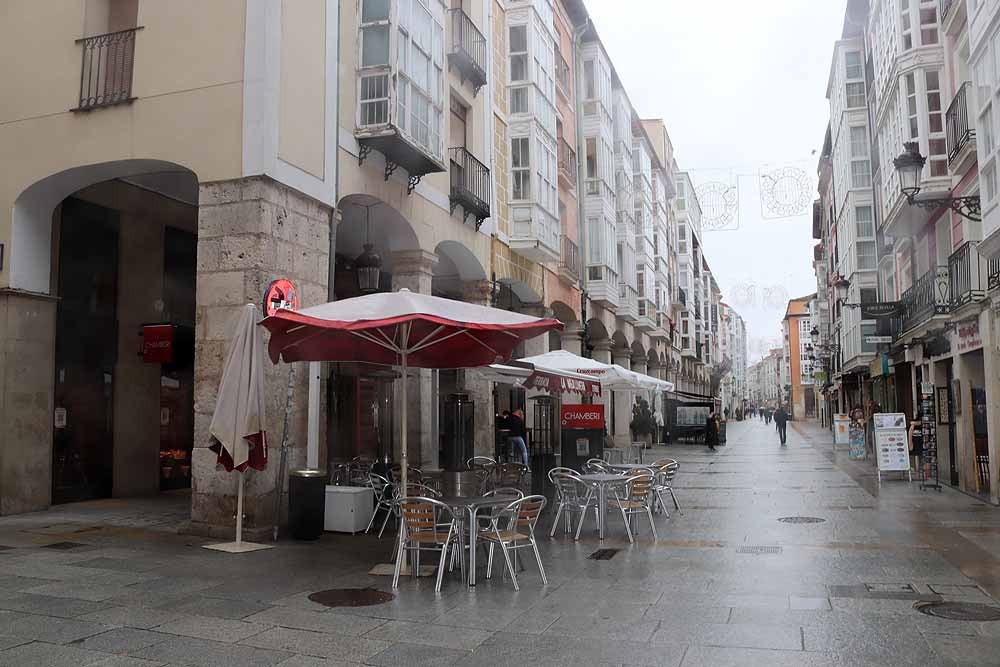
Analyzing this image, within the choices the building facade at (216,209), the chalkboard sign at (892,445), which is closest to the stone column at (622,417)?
the building facade at (216,209)

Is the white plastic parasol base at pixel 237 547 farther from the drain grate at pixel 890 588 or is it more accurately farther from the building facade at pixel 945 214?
the building facade at pixel 945 214

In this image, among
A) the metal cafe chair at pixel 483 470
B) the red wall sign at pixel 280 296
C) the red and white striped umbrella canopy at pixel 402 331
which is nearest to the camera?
the red and white striped umbrella canopy at pixel 402 331

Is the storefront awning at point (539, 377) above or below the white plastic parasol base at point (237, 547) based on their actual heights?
above

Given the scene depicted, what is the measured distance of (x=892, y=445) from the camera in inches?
679

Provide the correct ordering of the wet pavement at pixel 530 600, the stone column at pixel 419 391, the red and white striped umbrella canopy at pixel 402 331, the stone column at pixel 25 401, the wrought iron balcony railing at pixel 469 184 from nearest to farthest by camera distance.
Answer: the wet pavement at pixel 530 600
the red and white striped umbrella canopy at pixel 402 331
the stone column at pixel 25 401
the stone column at pixel 419 391
the wrought iron balcony railing at pixel 469 184

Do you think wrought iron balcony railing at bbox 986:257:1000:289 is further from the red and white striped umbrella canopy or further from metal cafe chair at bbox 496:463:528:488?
the red and white striped umbrella canopy

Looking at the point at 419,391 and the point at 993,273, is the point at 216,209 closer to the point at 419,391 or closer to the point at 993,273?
the point at 419,391

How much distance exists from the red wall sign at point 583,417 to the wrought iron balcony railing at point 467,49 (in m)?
7.46

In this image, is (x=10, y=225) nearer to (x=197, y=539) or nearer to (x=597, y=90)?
(x=197, y=539)

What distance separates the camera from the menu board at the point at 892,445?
56.1 ft

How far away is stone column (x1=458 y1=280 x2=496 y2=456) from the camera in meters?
17.9

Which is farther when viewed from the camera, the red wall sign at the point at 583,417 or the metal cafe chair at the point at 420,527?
the red wall sign at the point at 583,417

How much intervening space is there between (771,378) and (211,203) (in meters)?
175

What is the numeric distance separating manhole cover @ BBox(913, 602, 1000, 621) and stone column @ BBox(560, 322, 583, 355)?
18.1m
